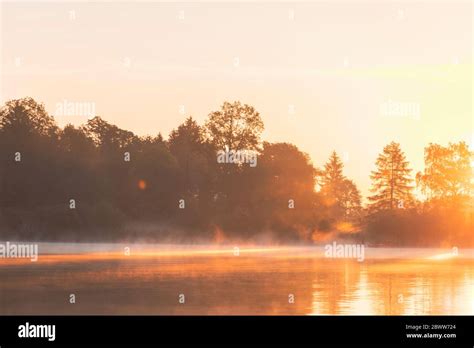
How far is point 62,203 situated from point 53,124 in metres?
17.8

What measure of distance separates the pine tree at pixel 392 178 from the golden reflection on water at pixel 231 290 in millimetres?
105572

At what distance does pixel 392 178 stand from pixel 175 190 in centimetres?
5113

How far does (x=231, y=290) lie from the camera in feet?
106

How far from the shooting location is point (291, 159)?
422 ft

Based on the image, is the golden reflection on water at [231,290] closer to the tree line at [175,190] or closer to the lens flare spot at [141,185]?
the tree line at [175,190]

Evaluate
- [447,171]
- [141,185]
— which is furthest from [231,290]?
[447,171]

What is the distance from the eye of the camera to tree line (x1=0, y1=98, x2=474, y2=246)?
10212 centimetres

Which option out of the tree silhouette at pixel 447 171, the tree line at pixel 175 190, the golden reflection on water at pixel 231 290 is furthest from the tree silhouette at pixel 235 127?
the golden reflection on water at pixel 231 290

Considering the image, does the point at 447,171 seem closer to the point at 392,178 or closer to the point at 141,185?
the point at 392,178

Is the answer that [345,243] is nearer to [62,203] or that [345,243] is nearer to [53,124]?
[62,203]

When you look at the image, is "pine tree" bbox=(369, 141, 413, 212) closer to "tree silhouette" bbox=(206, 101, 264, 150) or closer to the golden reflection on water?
"tree silhouette" bbox=(206, 101, 264, 150)

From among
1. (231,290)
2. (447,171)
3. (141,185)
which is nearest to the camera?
(231,290)

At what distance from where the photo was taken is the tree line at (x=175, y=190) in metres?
102
